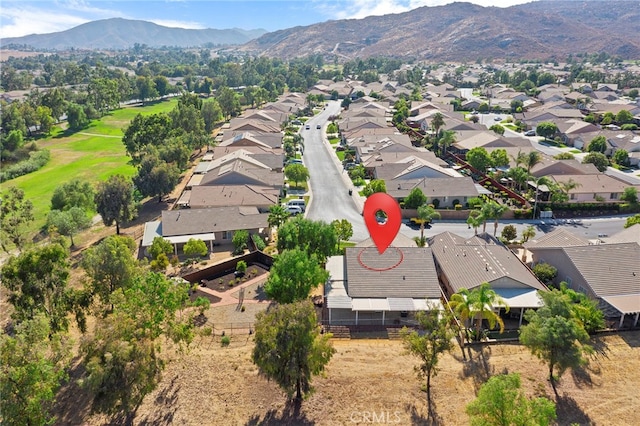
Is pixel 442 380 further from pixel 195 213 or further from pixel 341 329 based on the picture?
pixel 195 213

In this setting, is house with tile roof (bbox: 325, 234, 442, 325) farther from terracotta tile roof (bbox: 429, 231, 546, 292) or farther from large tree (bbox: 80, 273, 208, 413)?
large tree (bbox: 80, 273, 208, 413)

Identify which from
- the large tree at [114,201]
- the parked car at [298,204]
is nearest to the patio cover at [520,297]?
the parked car at [298,204]

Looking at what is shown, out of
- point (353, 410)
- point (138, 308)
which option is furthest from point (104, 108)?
point (353, 410)

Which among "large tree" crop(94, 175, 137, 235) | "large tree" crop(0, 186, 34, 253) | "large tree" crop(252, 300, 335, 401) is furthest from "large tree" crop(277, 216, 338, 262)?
"large tree" crop(0, 186, 34, 253)

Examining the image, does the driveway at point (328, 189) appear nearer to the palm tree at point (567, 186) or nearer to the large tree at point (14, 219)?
the palm tree at point (567, 186)

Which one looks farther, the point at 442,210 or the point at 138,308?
the point at 442,210

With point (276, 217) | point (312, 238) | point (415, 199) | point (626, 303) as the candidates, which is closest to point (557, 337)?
point (626, 303)
